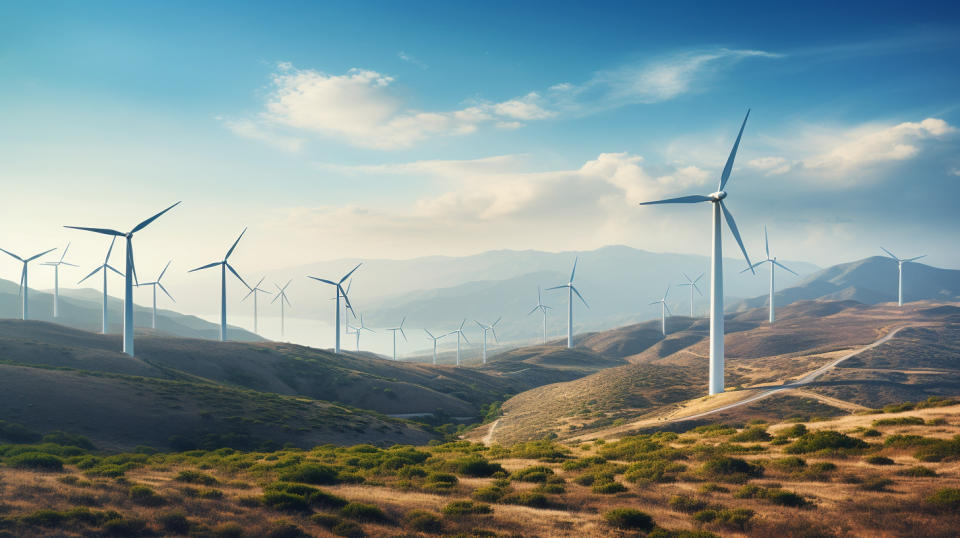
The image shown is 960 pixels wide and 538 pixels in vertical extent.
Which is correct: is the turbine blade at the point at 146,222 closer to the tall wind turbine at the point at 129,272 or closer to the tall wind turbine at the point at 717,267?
the tall wind turbine at the point at 129,272

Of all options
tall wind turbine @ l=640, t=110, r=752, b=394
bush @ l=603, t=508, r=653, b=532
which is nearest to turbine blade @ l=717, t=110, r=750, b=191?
tall wind turbine @ l=640, t=110, r=752, b=394

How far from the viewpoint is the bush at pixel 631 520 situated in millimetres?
19172

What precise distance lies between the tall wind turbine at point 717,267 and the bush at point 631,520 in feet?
148

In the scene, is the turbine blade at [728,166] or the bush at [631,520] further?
the turbine blade at [728,166]

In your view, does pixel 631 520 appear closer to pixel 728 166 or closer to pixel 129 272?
pixel 728 166

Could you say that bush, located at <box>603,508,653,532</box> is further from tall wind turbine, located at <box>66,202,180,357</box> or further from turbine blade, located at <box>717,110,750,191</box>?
tall wind turbine, located at <box>66,202,180,357</box>

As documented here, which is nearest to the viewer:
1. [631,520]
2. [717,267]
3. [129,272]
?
[631,520]

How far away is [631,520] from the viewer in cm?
1938

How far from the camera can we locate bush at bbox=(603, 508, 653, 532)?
19.2 m

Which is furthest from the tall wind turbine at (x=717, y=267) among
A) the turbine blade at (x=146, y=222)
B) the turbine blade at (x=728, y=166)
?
the turbine blade at (x=146, y=222)

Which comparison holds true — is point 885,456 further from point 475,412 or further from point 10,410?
point 475,412

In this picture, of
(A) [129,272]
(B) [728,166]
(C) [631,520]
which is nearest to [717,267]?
(B) [728,166]

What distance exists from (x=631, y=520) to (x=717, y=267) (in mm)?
48849

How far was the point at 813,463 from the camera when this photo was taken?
26.3m
